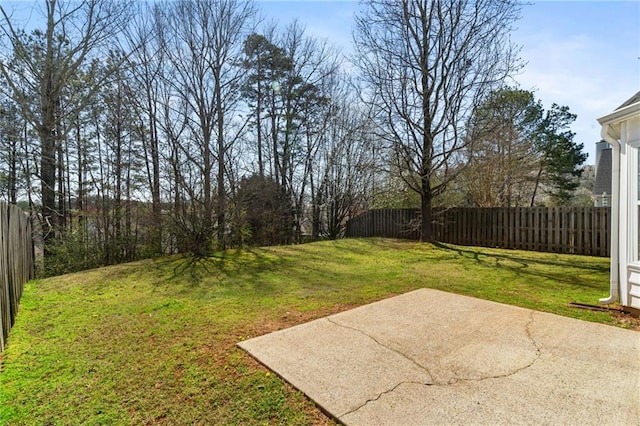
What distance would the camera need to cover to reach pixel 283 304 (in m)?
3.82

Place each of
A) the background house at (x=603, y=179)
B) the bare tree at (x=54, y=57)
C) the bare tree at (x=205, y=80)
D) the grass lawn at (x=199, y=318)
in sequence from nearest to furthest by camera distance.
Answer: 1. the grass lawn at (x=199, y=318)
2. the bare tree at (x=54, y=57)
3. the bare tree at (x=205, y=80)
4. the background house at (x=603, y=179)

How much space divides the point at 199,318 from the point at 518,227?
27.9ft

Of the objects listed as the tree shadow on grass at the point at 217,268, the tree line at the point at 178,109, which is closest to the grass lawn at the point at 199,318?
the tree shadow on grass at the point at 217,268

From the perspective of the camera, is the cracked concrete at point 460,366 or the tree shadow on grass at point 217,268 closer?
the cracked concrete at point 460,366

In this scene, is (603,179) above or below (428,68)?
below

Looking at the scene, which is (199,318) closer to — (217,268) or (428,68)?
(217,268)

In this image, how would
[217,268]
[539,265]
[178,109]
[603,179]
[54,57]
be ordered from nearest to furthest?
[217,268] → [539,265] → [54,57] → [178,109] → [603,179]

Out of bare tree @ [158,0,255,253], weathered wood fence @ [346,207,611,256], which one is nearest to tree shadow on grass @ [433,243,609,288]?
weathered wood fence @ [346,207,611,256]

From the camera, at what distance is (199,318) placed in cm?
333

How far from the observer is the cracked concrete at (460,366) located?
5.73 ft

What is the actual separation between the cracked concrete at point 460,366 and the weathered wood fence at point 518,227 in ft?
19.1

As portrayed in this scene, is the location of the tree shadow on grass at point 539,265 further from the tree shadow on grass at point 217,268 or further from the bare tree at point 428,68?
the tree shadow on grass at point 217,268

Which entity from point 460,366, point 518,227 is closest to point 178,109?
point 460,366

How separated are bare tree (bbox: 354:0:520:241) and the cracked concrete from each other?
6.61 metres
